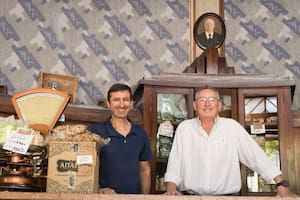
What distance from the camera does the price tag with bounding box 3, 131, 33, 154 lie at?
206 centimetres

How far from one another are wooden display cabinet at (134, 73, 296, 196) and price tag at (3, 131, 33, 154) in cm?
168

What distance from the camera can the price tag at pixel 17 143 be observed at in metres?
2.06

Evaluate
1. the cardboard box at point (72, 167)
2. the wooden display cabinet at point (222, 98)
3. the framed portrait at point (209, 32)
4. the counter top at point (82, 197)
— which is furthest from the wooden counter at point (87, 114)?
the counter top at point (82, 197)

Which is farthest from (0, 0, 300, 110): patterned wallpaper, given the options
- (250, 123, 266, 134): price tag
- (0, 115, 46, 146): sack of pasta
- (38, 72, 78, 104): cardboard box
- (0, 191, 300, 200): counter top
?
(0, 191, 300, 200): counter top

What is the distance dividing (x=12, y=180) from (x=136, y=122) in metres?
1.79

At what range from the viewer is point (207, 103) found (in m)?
2.78

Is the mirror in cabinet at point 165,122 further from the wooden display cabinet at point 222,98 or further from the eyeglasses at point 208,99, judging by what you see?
the eyeglasses at point 208,99

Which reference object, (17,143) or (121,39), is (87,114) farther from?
(17,143)

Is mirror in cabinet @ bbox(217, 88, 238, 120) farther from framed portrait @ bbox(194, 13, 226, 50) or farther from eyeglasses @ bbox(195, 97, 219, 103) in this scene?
eyeglasses @ bbox(195, 97, 219, 103)

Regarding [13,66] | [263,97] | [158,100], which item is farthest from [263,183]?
[13,66]

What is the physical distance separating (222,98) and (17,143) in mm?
2120

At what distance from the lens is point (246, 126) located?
375cm

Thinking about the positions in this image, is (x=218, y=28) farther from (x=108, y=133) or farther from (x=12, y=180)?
(x=12, y=180)

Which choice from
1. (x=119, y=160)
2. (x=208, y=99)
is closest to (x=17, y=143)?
(x=119, y=160)
